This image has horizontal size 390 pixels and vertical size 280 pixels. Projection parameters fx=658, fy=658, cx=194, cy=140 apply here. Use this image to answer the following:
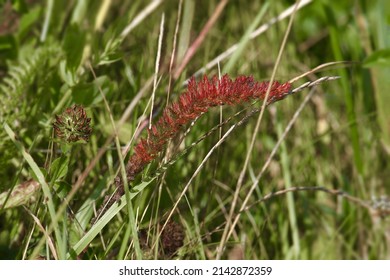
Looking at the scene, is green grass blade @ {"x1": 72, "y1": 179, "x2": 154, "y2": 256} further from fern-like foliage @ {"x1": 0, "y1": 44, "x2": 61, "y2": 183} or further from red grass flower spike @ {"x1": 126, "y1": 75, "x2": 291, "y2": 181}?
fern-like foliage @ {"x1": 0, "y1": 44, "x2": 61, "y2": 183}

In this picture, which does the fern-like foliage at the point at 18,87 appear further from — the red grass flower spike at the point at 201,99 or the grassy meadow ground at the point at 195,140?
the red grass flower spike at the point at 201,99

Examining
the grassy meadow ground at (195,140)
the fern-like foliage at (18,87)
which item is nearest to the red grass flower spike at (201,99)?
the grassy meadow ground at (195,140)

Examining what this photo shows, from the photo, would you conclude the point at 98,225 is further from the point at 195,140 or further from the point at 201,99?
the point at 195,140

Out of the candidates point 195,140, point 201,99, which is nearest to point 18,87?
point 195,140

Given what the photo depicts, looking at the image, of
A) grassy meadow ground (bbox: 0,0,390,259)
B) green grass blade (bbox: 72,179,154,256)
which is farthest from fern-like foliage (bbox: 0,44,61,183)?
green grass blade (bbox: 72,179,154,256)

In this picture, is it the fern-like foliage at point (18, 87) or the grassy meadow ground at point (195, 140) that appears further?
the fern-like foliage at point (18, 87)
